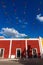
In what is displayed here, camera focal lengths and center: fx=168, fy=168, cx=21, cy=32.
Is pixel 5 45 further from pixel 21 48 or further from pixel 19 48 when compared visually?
pixel 21 48

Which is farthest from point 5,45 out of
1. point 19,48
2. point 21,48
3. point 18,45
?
point 21,48

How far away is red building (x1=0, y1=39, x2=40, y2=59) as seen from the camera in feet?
119

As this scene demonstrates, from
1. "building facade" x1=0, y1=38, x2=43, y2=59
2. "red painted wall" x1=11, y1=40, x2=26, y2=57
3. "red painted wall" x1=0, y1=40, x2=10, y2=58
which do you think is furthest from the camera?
"red painted wall" x1=0, y1=40, x2=10, y2=58

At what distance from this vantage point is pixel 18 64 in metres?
26.1

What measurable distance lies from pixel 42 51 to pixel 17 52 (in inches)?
214

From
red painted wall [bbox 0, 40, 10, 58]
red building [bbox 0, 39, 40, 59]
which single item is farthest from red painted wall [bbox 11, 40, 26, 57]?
red painted wall [bbox 0, 40, 10, 58]

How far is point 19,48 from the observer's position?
37.2 metres

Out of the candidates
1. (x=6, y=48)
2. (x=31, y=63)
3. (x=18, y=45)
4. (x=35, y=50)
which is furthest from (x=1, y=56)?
(x=31, y=63)

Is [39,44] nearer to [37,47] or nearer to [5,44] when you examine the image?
[37,47]

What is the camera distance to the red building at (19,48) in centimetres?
3638

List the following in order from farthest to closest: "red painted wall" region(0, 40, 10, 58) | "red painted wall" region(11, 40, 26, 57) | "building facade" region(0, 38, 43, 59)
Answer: "red painted wall" region(0, 40, 10, 58) < "red painted wall" region(11, 40, 26, 57) < "building facade" region(0, 38, 43, 59)

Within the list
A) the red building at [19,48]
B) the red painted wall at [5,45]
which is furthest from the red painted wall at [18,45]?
the red painted wall at [5,45]

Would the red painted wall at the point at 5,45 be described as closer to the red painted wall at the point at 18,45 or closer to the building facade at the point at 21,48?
the building facade at the point at 21,48

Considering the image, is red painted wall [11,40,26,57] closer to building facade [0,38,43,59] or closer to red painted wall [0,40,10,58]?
building facade [0,38,43,59]
